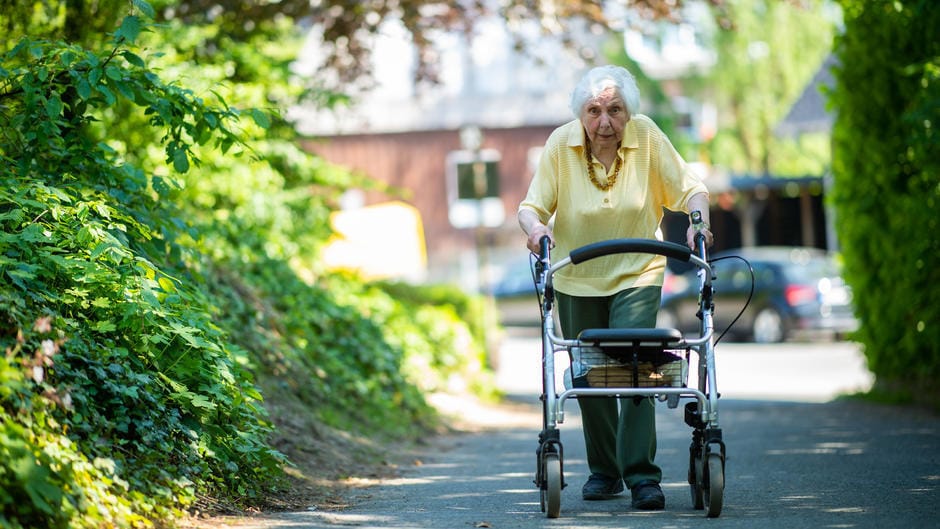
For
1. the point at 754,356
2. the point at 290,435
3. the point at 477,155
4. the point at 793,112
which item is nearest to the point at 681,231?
the point at 793,112

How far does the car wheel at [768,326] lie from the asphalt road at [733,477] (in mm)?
11347

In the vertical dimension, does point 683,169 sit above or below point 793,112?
below

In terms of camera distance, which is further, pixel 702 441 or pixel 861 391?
pixel 861 391

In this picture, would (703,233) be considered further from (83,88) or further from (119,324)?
(83,88)

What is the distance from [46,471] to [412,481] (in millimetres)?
3623

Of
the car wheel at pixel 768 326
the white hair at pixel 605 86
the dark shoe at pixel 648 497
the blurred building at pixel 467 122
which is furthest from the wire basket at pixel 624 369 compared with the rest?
the blurred building at pixel 467 122

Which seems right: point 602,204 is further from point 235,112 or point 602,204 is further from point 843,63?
point 843,63

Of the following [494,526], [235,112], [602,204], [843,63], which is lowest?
[494,526]

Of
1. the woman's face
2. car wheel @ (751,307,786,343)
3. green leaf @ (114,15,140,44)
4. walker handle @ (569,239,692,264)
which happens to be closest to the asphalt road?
walker handle @ (569,239,692,264)

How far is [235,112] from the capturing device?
7.28m

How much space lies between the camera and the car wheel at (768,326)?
26.0 metres

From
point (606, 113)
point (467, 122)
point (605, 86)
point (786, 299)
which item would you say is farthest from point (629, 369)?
point (467, 122)

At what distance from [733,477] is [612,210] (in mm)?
2054

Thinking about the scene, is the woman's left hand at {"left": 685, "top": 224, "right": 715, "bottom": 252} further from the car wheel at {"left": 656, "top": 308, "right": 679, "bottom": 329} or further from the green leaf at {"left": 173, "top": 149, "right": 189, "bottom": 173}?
the car wheel at {"left": 656, "top": 308, "right": 679, "bottom": 329}
